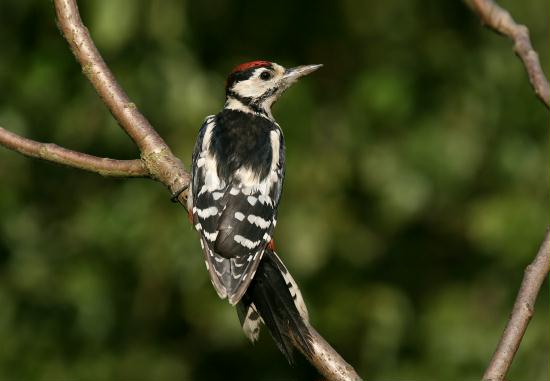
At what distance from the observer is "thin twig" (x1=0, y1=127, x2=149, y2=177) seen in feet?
11.9

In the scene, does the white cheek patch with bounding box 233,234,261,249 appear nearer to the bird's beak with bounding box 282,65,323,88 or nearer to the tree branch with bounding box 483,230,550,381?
the tree branch with bounding box 483,230,550,381

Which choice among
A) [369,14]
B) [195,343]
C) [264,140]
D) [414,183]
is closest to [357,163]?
[414,183]

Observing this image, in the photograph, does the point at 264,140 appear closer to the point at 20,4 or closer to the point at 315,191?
the point at 315,191

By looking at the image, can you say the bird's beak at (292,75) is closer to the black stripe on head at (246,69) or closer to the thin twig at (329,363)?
the black stripe on head at (246,69)

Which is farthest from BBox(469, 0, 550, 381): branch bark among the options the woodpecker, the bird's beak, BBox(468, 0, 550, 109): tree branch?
the bird's beak

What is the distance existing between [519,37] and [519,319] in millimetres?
773

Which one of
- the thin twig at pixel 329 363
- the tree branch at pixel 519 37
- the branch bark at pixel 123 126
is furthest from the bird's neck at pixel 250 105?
the tree branch at pixel 519 37

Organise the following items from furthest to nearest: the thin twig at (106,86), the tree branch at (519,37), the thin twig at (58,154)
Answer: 1. the thin twig at (106,86)
2. the thin twig at (58,154)
3. the tree branch at (519,37)

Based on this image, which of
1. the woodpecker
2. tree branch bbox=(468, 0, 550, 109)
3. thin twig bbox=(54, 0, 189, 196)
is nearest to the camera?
tree branch bbox=(468, 0, 550, 109)

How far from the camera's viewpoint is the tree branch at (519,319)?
2727 millimetres

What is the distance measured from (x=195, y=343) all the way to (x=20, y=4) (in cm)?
232

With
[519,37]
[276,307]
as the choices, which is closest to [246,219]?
[276,307]

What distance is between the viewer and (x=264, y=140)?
4.42 meters

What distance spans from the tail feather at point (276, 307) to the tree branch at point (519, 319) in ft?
2.09
